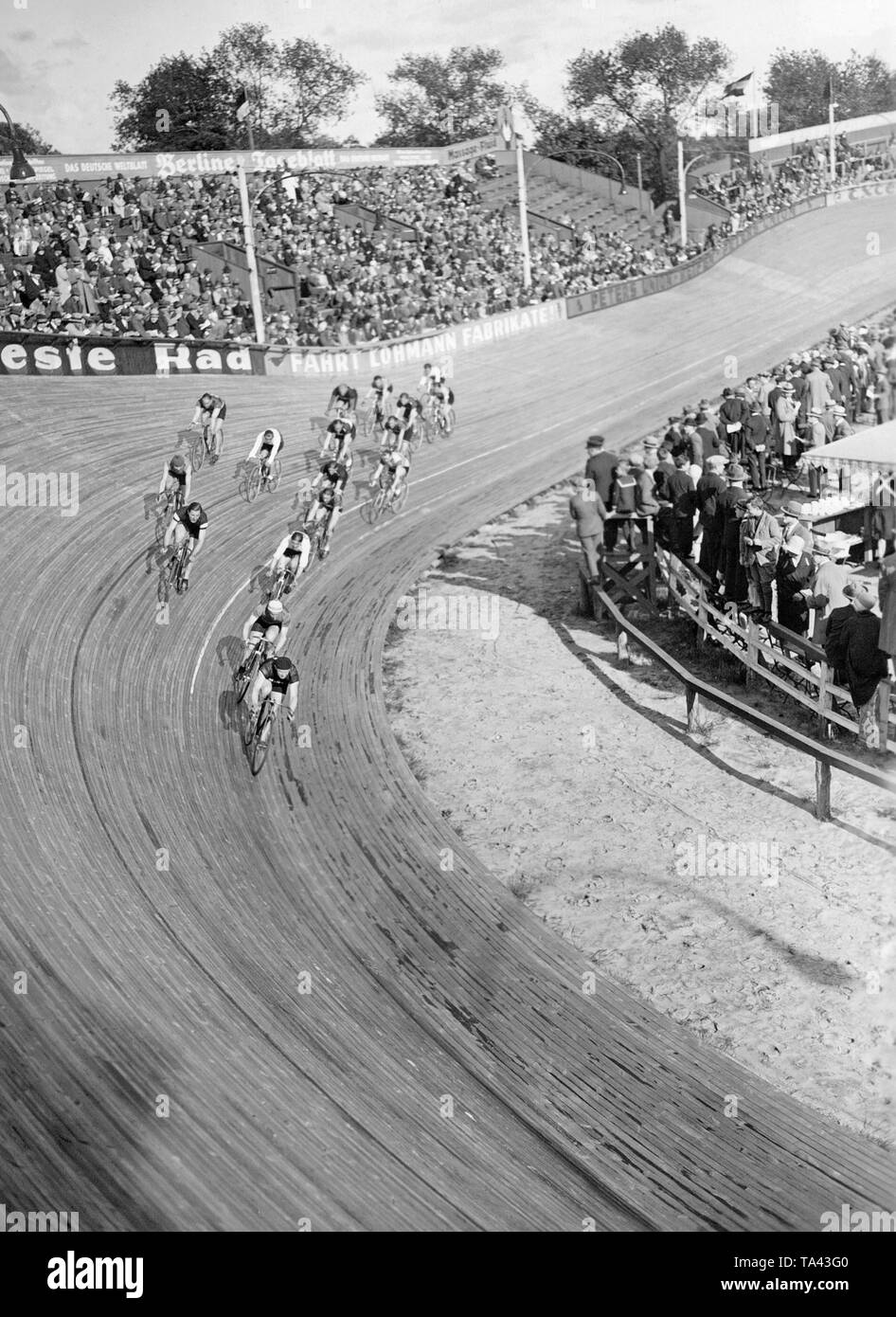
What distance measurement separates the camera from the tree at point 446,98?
150ft

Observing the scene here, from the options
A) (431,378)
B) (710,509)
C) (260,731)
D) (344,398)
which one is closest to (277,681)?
(260,731)

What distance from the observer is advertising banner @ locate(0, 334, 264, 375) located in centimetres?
2495

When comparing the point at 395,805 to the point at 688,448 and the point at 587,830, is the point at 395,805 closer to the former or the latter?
the point at 587,830

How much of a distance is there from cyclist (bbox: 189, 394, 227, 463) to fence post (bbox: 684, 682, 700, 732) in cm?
1084

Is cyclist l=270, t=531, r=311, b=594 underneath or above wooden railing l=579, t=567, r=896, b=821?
above

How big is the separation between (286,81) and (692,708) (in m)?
34.0

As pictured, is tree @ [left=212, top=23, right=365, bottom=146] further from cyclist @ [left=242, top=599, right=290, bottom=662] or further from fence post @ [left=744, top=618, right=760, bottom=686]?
fence post @ [left=744, top=618, right=760, bottom=686]

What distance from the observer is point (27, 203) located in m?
28.2

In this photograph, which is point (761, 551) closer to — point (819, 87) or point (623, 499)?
point (623, 499)

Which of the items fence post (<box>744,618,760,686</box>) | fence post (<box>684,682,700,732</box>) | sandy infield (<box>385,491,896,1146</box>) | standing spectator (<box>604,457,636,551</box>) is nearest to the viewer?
sandy infield (<box>385,491,896,1146</box>)

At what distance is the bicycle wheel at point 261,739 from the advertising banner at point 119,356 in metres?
15.9

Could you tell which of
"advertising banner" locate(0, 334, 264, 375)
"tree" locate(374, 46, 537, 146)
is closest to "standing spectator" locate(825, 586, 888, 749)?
"advertising banner" locate(0, 334, 264, 375)

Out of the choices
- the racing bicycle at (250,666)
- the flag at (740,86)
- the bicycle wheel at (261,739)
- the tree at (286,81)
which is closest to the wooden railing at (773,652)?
the racing bicycle at (250,666)

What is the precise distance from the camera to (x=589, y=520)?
1517cm
